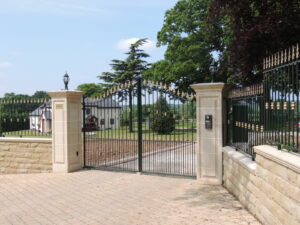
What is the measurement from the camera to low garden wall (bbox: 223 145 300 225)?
136 inches

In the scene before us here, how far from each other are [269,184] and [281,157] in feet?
2.14

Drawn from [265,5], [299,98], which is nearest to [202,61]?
[265,5]

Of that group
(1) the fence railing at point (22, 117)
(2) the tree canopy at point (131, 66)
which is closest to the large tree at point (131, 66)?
(2) the tree canopy at point (131, 66)

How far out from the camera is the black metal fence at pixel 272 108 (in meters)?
3.90

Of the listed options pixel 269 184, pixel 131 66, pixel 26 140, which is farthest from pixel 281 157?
pixel 131 66

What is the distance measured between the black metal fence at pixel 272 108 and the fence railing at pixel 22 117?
6694 millimetres

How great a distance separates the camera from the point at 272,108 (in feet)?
15.3

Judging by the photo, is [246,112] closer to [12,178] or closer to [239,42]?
[239,42]

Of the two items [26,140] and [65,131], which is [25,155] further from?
[65,131]

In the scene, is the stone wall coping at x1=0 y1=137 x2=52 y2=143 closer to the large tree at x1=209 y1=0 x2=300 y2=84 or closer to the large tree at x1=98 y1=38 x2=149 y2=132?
the large tree at x1=209 y1=0 x2=300 y2=84

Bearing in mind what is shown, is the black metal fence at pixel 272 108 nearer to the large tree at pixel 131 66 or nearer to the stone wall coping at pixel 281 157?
the stone wall coping at pixel 281 157

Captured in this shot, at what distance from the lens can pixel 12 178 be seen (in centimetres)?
877

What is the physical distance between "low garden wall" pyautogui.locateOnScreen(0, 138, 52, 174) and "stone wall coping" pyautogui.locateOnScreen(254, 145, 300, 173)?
7168 millimetres

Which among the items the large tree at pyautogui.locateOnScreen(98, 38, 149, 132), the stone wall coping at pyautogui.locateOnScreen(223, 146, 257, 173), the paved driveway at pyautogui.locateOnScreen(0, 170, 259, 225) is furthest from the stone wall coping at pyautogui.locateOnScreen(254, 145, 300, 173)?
the large tree at pyautogui.locateOnScreen(98, 38, 149, 132)
